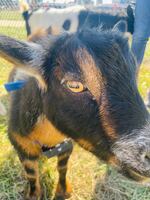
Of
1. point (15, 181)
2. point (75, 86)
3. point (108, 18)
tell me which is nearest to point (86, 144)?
point (75, 86)

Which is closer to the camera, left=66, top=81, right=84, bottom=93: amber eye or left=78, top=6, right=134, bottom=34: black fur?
left=66, top=81, right=84, bottom=93: amber eye

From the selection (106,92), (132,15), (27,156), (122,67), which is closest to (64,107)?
(106,92)

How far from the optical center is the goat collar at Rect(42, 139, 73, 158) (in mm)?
3030

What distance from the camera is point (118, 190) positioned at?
3.59 m

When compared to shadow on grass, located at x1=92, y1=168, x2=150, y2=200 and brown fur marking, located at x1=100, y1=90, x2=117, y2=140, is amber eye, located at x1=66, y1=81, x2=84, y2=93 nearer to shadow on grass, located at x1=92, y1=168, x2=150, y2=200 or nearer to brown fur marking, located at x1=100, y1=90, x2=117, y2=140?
brown fur marking, located at x1=100, y1=90, x2=117, y2=140

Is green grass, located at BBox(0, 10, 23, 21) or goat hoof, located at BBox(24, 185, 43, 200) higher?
green grass, located at BBox(0, 10, 23, 21)

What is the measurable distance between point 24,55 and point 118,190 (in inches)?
82.1

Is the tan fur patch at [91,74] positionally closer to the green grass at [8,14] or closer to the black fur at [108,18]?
the black fur at [108,18]

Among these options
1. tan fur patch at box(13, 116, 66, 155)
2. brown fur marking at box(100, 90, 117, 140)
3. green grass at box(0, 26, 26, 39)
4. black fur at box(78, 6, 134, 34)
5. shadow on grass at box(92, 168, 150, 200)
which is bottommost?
shadow on grass at box(92, 168, 150, 200)

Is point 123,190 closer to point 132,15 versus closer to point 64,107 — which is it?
point 64,107

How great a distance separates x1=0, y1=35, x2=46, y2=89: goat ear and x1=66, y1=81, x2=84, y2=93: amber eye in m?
0.31

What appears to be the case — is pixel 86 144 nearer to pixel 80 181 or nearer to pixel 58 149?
pixel 58 149

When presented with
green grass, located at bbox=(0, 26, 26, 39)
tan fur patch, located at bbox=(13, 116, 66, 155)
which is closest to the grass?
tan fur patch, located at bbox=(13, 116, 66, 155)

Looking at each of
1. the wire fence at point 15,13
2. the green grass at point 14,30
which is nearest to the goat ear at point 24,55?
the wire fence at point 15,13
